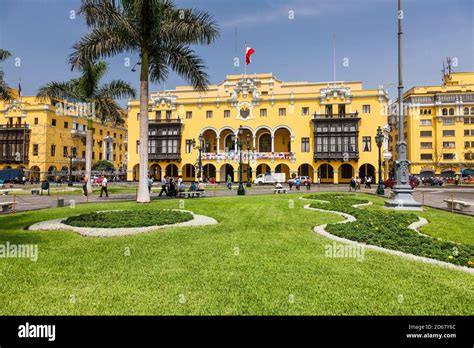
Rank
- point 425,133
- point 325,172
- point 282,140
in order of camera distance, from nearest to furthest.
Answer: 1. point 325,172
2. point 282,140
3. point 425,133

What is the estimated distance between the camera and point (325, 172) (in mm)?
54969

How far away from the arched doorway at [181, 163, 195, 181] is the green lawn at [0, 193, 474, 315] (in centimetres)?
5081

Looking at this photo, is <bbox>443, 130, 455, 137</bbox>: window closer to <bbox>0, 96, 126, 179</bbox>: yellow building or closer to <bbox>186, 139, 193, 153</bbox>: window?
<bbox>186, 139, 193, 153</bbox>: window

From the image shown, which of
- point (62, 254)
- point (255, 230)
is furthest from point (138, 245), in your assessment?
point (255, 230)

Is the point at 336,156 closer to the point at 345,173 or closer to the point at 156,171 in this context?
the point at 345,173

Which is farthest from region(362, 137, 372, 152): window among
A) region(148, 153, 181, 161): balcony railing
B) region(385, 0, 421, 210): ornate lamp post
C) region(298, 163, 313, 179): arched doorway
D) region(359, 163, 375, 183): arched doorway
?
region(385, 0, 421, 210): ornate lamp post

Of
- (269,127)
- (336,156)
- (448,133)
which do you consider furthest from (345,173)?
(448,133)

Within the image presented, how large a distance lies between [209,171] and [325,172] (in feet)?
69.3

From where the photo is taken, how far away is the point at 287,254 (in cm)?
647

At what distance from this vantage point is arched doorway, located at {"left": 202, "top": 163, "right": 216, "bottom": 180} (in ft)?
190

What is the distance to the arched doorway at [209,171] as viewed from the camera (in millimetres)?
57969

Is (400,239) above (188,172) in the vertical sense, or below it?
below
